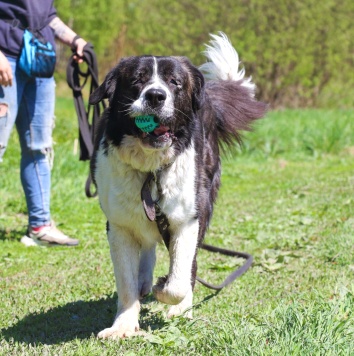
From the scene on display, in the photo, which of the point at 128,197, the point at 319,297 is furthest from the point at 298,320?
the point at 128,197

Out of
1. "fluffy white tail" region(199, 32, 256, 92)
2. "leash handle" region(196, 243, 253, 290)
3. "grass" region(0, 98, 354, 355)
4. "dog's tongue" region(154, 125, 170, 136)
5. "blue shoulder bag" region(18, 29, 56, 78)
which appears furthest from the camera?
"blue shoulder bag" region(18, 29, 56, 78)

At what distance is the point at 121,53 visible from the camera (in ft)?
76.1

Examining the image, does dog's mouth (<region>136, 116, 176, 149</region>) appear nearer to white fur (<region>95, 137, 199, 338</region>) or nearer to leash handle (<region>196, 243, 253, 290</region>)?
white fur (<region>95, 137, 199, 338</region>)

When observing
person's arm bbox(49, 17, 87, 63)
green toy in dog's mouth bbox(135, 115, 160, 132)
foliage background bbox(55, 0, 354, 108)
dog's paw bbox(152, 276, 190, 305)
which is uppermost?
green toy in dog's mouth bbox(135, 115, 160, 132)

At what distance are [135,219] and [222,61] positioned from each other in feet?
5.82

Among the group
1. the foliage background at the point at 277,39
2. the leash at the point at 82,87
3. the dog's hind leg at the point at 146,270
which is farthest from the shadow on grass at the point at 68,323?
the foliage background at the point at 277,39

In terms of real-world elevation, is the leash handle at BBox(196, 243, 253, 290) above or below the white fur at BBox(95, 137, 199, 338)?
below

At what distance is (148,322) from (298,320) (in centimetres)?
111

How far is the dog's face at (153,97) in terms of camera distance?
3494mm

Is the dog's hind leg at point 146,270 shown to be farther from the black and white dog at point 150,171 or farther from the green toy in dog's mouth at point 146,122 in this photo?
the green toy in dog's mouth at point 146,122

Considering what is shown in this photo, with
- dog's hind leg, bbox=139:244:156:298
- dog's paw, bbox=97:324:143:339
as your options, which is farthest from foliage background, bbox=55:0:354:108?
dog's paw, bbox=97:324:143:339

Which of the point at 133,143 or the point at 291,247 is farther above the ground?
the point at 133,143

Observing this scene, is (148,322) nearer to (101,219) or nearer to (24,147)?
(24,147)

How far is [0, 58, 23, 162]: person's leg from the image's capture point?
5129mm
